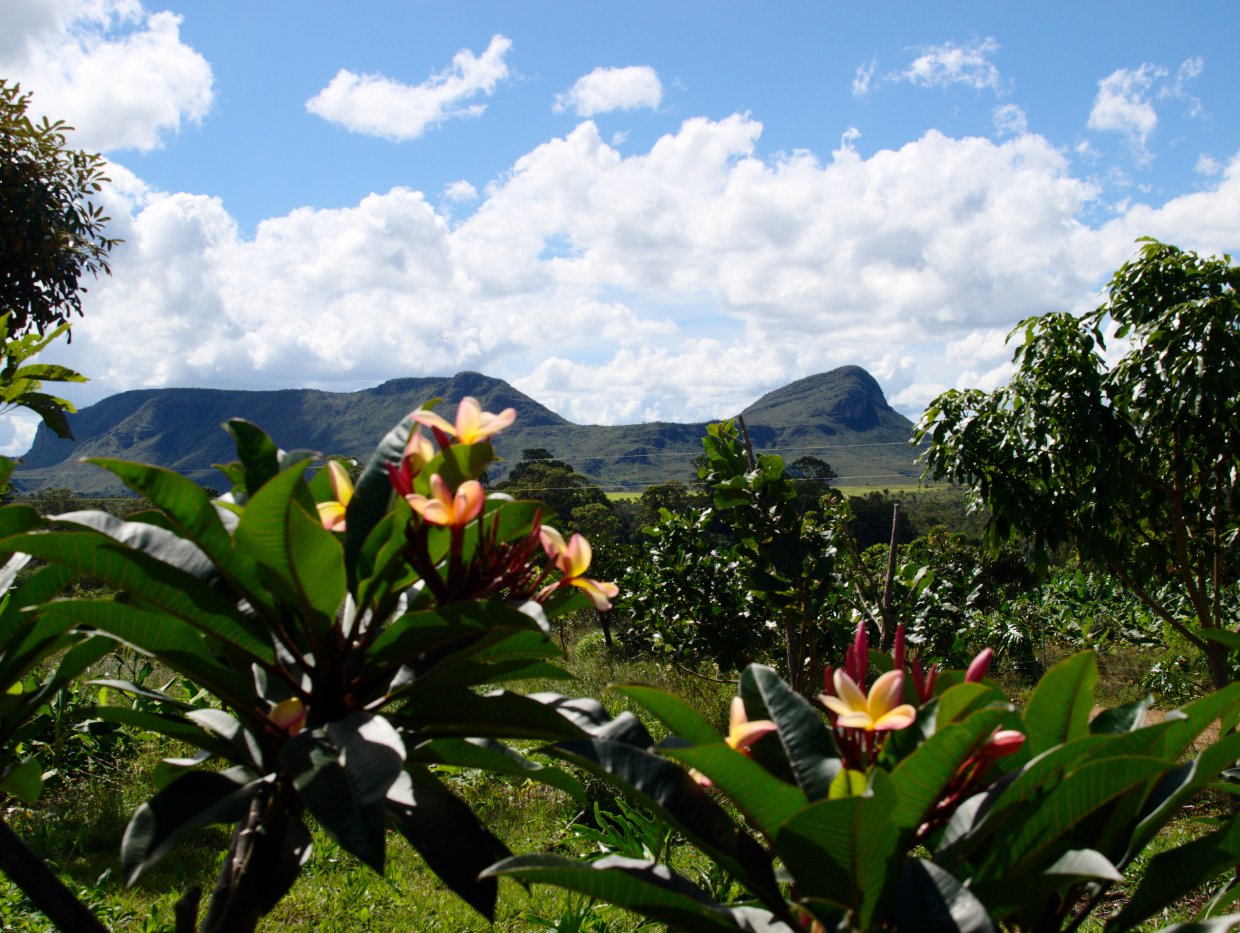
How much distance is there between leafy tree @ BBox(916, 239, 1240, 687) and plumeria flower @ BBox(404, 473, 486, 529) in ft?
12.8

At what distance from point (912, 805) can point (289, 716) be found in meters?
0.65

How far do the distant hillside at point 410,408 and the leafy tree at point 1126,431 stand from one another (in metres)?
129

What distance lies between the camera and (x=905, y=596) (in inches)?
199

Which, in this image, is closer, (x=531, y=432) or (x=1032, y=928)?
(x=1032, y=928)

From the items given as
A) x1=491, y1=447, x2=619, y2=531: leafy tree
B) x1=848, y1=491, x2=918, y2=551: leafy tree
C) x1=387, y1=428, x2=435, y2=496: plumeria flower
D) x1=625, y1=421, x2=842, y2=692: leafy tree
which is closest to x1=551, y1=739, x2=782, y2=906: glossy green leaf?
x1=387, y1=428, x2=435, y2=496: plumeria flower

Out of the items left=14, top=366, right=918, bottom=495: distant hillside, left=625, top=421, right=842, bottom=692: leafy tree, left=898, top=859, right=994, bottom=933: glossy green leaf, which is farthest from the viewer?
left=14, top=366, right=918, bottom=495: distant hillside

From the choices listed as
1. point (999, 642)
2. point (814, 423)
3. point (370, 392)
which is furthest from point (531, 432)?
point (999, 642)

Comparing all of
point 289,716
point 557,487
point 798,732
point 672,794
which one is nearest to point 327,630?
point 289,716

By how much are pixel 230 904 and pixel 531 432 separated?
154 m

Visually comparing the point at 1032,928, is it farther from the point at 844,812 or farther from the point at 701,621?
the point at 701,621

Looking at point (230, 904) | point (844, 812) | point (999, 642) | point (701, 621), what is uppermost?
point (844, 812)

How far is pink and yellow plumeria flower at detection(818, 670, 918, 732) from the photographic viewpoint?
892 mm

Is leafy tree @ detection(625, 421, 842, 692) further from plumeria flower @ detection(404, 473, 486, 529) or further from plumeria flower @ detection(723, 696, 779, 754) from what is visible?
plumeria flower @ detection(404, 473, 486, 529)

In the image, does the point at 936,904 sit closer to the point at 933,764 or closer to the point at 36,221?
the point at 933,764
